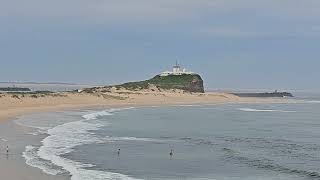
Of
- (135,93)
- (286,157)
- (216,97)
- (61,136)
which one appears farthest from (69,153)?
(216,97)

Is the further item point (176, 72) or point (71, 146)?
point (176, 72)

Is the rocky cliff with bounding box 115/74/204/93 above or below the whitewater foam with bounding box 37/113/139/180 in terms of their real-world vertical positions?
above

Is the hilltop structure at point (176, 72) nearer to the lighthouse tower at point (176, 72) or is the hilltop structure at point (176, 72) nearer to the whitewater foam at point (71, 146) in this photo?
the lighthouse tower at point (176, 72)

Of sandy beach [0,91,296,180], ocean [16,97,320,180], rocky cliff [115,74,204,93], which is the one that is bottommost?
ocean [16,97,320,180]

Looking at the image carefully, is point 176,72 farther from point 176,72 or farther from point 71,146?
point 71,146

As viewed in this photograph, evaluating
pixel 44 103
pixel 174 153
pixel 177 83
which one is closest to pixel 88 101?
pixel 44 103

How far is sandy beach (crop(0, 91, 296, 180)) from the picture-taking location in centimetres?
2115

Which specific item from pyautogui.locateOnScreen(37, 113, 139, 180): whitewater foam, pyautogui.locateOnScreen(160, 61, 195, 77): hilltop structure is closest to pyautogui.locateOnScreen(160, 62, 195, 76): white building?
pyautogui.locateOnScreen(160, 61, 195, 77): hilltop structure

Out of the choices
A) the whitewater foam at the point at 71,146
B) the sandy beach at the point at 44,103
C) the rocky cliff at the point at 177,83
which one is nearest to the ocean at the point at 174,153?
the whitewater foam at the point at 71,146

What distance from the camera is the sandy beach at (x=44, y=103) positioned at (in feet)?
69.4

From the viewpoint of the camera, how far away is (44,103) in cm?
7150

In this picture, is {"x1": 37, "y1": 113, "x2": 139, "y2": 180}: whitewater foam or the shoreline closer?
{"x1": 37, "y1": 113, "x2": 139, "y2": 180}: whitewater foam

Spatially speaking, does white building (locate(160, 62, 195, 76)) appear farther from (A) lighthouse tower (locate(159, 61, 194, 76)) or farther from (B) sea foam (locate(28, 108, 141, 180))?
(B) sea foam (locate(28, 108, 141, 180))

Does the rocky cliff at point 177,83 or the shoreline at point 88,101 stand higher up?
the rocky cliff at point 177,83
